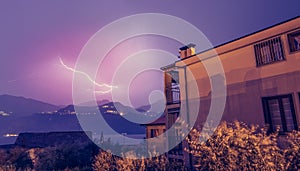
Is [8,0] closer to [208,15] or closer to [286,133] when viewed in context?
[208,15]

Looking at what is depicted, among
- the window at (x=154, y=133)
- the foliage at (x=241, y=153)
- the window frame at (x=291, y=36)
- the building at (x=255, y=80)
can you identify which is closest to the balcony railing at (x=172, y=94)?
the building at (x=255, y=80)

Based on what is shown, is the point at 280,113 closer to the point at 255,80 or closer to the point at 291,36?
the point at 255,80

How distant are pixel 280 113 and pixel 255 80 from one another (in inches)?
77.3

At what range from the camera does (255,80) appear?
380 inches

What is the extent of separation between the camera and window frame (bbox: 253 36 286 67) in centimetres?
904

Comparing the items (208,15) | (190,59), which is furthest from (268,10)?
(190,59)

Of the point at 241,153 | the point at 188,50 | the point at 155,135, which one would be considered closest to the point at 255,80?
the point at 241,153

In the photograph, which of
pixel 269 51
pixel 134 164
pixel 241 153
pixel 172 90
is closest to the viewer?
pixel 241 153

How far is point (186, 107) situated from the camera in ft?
44.3

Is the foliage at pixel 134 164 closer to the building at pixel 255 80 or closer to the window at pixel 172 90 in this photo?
the building at pixel 255 80

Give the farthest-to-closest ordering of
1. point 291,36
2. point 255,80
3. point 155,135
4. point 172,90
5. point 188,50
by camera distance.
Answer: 1. point 155,135
2. point 172,90
3. point 188,50
4. point 255,80
5. point 291,36

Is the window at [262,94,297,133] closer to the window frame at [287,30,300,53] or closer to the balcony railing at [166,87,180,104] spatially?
the window frame at [287,30,300,53]

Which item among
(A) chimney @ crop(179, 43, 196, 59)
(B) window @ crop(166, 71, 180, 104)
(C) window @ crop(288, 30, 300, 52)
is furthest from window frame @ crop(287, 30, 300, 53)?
(B) window @ crop(166, 71, 180, 104)

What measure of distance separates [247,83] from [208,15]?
171 ft
